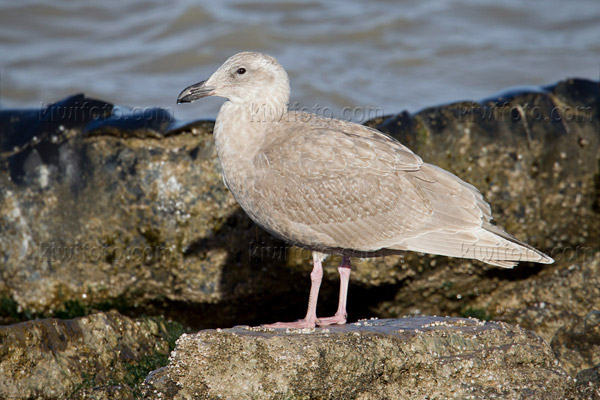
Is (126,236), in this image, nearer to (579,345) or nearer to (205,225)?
(205,225)

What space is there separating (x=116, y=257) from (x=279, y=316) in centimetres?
183

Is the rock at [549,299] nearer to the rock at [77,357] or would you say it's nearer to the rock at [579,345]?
the rock at [579,345]

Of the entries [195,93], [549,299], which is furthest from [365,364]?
[549,299]

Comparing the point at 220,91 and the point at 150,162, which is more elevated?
the point at 220,91

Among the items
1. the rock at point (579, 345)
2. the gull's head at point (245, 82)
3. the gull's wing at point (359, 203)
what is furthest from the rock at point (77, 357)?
the rock at point (579, 345)

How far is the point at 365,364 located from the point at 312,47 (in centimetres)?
1245

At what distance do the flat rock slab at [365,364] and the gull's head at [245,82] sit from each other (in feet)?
6.88

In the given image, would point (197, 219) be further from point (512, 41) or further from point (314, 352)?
point (512, 41)

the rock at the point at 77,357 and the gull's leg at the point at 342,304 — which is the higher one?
the gull's leg at the point at 342,304

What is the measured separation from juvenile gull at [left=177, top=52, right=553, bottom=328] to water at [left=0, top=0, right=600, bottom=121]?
24.1ft

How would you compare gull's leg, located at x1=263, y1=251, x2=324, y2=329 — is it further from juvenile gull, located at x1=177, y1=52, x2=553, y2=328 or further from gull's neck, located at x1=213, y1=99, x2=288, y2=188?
gull's neck, located at x1=213, y1=99, x2=288, y2=188

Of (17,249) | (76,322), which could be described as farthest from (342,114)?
(76,322)

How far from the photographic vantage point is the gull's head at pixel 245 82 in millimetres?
6613

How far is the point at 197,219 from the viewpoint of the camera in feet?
26.0
